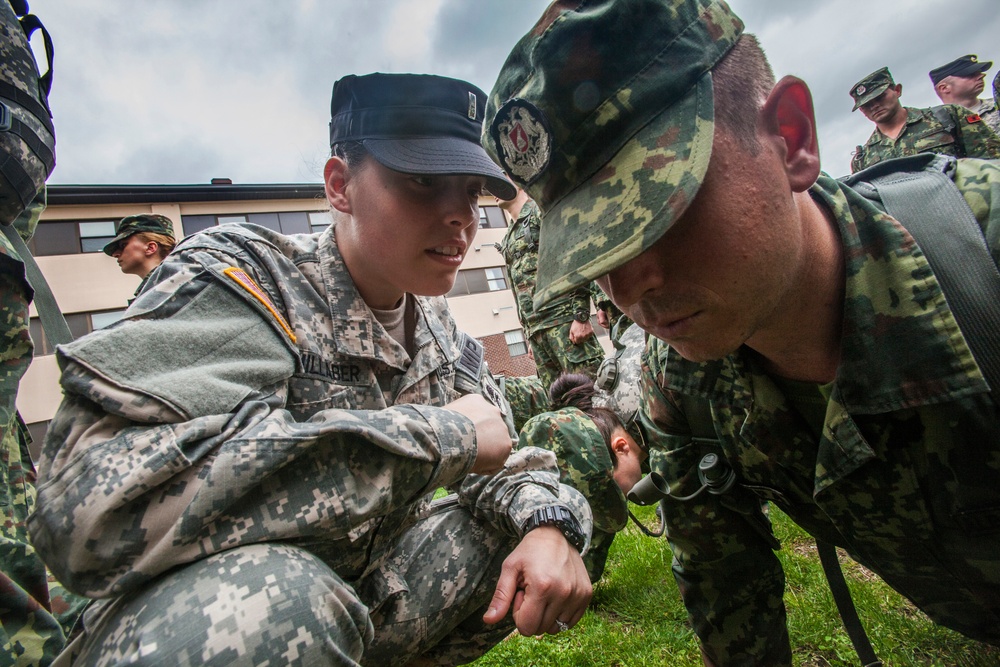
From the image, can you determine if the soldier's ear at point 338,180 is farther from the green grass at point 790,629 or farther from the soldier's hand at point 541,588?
the green grass at point 790,629

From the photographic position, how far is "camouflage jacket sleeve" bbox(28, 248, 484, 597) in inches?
44.2

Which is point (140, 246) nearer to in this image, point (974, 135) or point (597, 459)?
point (597, 459)

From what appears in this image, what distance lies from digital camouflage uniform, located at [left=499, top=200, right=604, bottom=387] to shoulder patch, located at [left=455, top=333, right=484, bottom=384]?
2.85 m

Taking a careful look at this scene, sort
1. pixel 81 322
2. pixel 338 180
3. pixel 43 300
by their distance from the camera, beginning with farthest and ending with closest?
1. pixel 81 322
2. pixel 338 180
3. pixel 43 300

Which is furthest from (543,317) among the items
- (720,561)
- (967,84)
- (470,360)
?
(967,84)

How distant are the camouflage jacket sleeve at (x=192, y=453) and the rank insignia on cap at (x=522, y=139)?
71 cm

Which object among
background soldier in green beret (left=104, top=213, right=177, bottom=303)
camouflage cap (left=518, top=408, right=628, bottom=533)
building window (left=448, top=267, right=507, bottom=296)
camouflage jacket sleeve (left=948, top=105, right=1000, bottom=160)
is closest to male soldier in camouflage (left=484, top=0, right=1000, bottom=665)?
camouflage cap (left=518, top=408, right=628, bottom=533)

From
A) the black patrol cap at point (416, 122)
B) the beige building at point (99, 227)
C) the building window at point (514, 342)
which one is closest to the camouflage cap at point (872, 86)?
the black patrol cap at point (416, 122)

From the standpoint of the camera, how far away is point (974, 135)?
22.1 ft

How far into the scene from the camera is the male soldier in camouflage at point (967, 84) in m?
7.92

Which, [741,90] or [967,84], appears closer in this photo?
[741,90]

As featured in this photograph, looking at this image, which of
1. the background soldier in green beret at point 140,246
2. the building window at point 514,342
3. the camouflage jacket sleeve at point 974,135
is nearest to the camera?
the background soldier in green beret at point 140,246

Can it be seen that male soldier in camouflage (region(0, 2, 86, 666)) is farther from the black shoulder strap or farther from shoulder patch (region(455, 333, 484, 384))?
the black shoulder strap

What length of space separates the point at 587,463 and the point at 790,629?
3.63 feet
